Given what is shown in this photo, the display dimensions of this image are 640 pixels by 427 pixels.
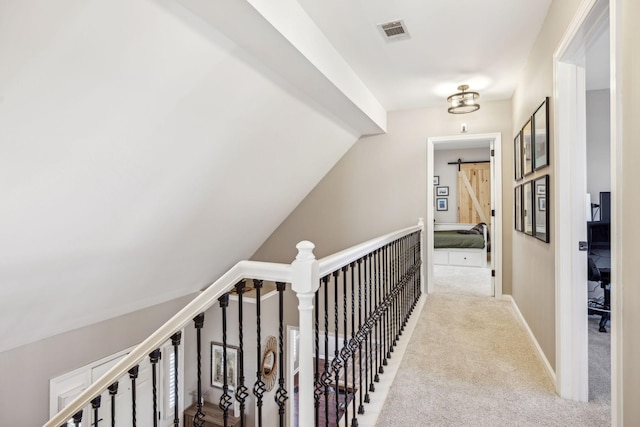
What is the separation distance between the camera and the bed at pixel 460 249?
6.58m

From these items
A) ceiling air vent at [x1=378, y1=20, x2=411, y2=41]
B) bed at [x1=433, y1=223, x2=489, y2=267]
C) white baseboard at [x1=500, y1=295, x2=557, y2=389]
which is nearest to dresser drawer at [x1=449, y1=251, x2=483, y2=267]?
bed at [x1=433, y1=223, x2=489, y2=267]

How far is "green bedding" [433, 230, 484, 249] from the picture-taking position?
21.6 ft

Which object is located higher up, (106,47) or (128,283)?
(106,47)

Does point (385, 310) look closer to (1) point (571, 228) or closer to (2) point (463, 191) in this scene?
(1) point (571, 228)

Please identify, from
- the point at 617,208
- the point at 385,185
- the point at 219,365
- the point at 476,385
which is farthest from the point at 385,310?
the point at 219,365

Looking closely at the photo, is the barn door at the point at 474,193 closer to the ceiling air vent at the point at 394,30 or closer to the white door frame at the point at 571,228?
the ceiling air vent at the point at 394,30

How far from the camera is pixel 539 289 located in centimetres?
259

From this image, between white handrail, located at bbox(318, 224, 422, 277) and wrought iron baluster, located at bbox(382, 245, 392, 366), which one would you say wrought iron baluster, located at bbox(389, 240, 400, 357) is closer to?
wrought iron baluster, located at bbox(382, 245, 392, 366)

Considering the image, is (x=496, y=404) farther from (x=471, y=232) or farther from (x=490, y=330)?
(x=471, y=232)

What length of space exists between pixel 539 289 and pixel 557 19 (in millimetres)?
1842

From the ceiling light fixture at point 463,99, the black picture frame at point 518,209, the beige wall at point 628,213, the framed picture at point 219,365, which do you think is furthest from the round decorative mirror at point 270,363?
the beige wall at point 628,213

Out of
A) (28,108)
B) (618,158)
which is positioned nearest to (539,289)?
(618,158)

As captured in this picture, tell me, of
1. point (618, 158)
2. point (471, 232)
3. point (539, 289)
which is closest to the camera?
point (618, 158)

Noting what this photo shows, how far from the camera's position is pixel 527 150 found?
2945mm
